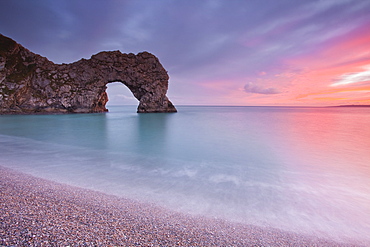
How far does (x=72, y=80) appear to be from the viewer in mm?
46531

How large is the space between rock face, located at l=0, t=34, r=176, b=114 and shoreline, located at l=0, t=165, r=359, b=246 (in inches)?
1873

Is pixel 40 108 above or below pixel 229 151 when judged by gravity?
→ above

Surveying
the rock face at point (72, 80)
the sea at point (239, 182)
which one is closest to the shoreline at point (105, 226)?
the sea at point (239, 182)

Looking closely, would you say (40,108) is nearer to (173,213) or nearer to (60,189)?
(60,189)

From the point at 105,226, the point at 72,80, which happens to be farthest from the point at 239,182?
the point at 72,80

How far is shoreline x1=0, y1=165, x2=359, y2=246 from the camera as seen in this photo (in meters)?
2.38

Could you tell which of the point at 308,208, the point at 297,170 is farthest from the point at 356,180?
the point at 308,208

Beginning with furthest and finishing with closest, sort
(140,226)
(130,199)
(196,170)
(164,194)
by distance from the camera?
(196,170) → (164,194) → (130,199) → (140,226)

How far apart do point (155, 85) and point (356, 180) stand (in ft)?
157

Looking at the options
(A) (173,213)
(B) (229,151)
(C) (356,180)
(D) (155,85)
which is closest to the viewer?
(A) (173,213)

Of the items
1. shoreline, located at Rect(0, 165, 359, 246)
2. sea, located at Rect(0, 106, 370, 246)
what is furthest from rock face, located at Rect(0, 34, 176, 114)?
shoreline, located at Rect(0, 165, 359, 246)

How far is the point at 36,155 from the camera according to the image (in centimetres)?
888

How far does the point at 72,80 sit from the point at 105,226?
5411 cm

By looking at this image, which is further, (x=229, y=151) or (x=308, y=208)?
(x=229, y=151)
